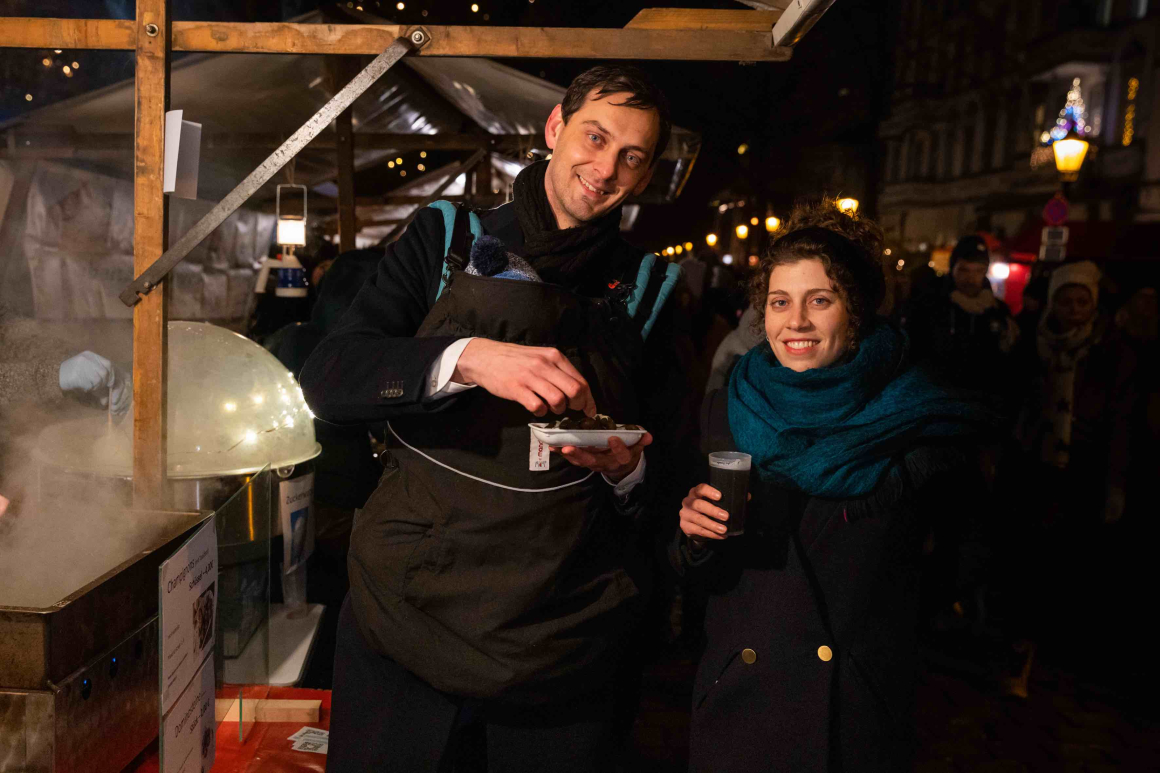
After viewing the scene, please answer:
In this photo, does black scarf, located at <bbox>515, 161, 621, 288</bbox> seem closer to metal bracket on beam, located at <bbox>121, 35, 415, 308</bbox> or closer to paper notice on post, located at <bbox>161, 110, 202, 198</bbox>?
metal bracket on beam, located at <bbox>121, 35, 415, 308</bbox>

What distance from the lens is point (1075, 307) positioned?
616 cm

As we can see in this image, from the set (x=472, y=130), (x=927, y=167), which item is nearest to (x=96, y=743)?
(x=472, y=130)

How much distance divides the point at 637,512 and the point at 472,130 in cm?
847

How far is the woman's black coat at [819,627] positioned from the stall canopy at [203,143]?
3.91 m

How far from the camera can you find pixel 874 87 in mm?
27672

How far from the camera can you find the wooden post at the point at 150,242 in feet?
8.04

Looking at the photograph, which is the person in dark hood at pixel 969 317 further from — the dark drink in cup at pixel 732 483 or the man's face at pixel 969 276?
the dark drink in cup at pixel 732 483

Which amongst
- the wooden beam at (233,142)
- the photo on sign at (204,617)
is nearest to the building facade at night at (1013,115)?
the wooden beam at (233,142)

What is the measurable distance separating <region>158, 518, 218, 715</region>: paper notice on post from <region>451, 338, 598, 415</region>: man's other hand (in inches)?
33.7

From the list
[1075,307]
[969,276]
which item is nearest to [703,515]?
[969,276]

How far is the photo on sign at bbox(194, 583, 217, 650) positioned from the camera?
2.06 meters

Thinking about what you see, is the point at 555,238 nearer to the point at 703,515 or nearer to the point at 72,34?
the point at 703,515

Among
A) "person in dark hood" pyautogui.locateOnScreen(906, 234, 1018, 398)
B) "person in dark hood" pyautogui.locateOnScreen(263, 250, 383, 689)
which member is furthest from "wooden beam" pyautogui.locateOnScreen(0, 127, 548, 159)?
"person in dark hood" pyautogui.locateOnScreen(906, 234, 1018, 398)

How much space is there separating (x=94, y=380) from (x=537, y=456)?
6.97 feet
